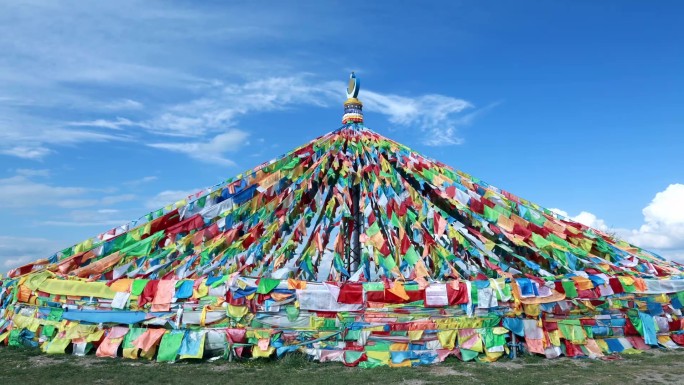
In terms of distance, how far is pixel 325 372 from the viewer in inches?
395

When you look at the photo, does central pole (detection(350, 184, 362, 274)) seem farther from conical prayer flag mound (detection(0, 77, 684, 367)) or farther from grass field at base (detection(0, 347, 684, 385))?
grass field at base (detection(0, 347, 684, 385))

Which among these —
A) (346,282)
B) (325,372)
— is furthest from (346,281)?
(325,372)

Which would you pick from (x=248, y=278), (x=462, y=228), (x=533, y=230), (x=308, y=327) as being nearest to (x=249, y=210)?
(x=248, y=278)

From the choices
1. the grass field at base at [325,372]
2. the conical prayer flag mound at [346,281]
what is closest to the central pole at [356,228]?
the conical prayer flag mound at [346,281]

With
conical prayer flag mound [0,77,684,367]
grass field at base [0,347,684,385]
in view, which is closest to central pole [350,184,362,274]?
conical prayer flag mound [0,77,684,367]

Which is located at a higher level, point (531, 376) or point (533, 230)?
point (533, 230)

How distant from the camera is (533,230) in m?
13.4

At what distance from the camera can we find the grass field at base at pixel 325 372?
31.0 ft

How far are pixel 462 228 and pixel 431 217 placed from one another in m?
0.82

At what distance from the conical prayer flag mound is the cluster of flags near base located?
0.11 feet

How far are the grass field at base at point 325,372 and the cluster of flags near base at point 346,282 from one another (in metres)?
0.36

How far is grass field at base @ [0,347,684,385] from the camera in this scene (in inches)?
372

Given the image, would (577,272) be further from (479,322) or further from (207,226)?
(207,226)

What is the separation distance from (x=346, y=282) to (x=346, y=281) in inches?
7.4
